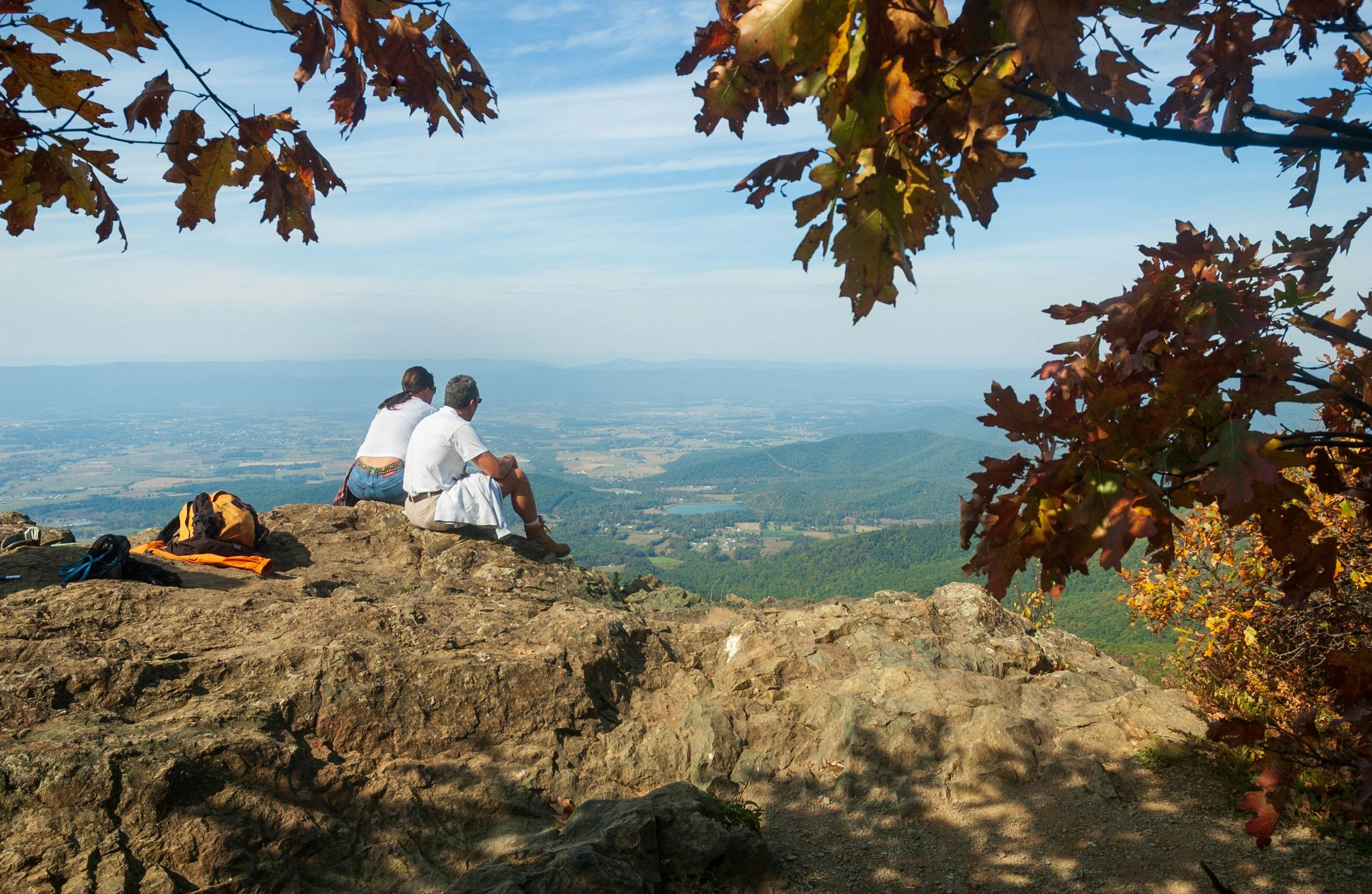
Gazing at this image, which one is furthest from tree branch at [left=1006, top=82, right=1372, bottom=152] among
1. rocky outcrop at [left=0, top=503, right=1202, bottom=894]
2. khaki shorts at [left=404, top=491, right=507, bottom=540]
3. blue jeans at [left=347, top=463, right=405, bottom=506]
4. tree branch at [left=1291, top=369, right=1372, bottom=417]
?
blue jeans at [left=347, top=463, right=405, bottom=506]

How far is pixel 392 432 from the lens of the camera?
775 cm

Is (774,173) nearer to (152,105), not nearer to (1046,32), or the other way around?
(1046,32)

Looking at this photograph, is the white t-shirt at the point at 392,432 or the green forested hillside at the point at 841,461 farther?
the green forested hillside at the point at 841,461

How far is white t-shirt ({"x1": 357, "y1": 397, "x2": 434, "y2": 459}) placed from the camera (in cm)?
773

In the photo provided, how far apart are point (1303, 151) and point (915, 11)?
8.00ft

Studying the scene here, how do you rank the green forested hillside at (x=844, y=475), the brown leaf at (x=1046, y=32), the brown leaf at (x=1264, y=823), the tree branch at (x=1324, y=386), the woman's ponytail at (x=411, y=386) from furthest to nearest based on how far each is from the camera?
the green forested hillside at (x=844, y=475) < the woman's ponytail at (x=411, y=386) < the brown leaf at (x=1264, y=823) < the tree branch at (x=1324, y=386) < the brown leaf at (x=1046, y=32)

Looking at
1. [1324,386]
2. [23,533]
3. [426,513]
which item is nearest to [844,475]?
[426,513]

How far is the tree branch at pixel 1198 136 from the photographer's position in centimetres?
177

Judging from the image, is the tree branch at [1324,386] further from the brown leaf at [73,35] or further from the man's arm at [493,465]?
the man's arm at [493,465]

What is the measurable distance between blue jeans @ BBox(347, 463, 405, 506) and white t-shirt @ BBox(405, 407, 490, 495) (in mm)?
757

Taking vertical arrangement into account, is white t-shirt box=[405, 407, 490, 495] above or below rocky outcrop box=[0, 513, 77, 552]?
above

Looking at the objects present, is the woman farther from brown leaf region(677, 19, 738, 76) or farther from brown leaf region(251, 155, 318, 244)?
brown leaf region(677, 19, 738, 76)

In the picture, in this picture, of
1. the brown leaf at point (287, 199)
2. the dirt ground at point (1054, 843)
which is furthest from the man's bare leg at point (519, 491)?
the brown leaf at point (287, 199)

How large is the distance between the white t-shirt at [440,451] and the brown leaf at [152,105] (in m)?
4.69
